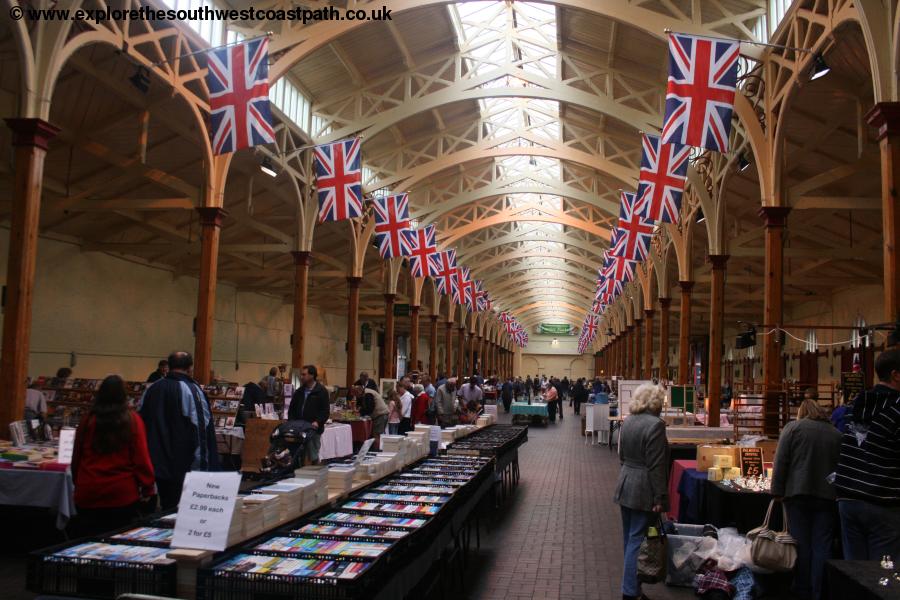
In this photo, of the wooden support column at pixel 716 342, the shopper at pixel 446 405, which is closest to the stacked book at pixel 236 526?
the shopper at pixel 446 405

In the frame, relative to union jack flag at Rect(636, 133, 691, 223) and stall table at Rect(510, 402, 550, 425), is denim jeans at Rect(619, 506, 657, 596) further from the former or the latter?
stall table at Rect(510, 402, 550, 425)

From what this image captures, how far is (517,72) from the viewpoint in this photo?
2077 cm

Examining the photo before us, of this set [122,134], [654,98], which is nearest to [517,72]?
[654,98]

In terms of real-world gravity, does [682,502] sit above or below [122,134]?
below

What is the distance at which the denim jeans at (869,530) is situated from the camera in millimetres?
5008

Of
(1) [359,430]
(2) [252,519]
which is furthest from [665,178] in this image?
(2) [252,519]

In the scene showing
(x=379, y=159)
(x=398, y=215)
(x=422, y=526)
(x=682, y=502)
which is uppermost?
(x=379, y=159)

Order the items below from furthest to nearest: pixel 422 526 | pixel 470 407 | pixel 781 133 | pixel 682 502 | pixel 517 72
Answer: pixel 470 407 → pixel 517 72 → pixel 781 133 → pixel 682 502 → pixel 422 526

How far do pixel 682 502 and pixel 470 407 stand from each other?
41.1ft

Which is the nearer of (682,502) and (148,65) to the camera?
(682,502)

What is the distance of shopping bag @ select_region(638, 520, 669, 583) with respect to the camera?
245 inches

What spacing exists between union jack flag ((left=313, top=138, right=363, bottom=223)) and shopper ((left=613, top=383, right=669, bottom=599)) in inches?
437

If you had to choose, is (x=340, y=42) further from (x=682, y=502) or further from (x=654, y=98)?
(x=682, y=502)

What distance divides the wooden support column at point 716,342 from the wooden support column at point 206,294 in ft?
38.6
